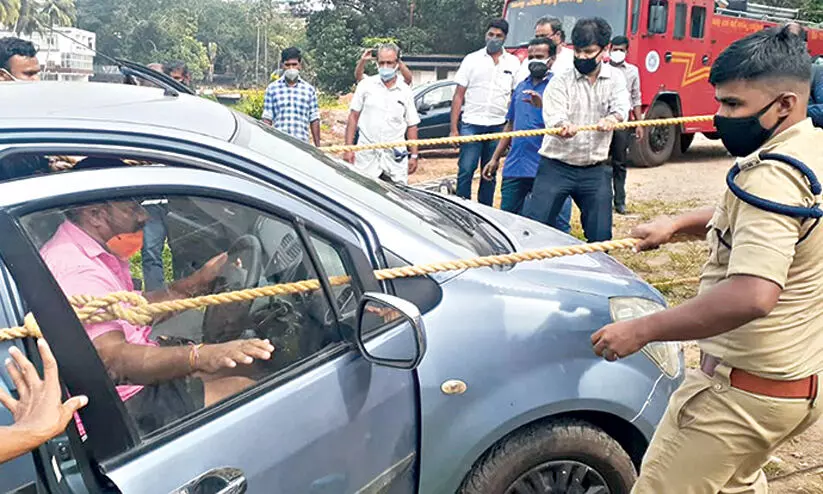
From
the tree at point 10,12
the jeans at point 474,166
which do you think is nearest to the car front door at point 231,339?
the jeans at point 474,166

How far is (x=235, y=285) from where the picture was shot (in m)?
1.91

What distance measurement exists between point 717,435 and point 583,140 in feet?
8.72

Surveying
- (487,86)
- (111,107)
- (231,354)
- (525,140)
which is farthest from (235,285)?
(487,86)

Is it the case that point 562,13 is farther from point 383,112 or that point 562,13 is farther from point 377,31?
point 377,31

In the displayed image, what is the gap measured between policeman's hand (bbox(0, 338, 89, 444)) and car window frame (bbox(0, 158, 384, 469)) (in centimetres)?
7

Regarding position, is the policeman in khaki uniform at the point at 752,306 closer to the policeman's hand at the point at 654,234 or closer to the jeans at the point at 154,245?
the policeman's hand at the point at 654,234

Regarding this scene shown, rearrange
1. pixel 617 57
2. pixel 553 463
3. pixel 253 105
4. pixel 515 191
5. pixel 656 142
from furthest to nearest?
1. pixel 253 105
2. pixel 656 142
3. pixel 617 57
4. pixel 515 191
5. pixel 553 463

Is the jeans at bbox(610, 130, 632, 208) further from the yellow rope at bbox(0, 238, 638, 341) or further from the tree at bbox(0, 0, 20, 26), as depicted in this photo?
the tree at bbox(0, 0, 20, 26)

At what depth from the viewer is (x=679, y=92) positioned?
10773 millimetres

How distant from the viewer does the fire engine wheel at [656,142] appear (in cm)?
1053

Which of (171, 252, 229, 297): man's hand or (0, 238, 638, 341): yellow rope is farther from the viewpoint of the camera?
(171, 252, 229, 297): man's hand

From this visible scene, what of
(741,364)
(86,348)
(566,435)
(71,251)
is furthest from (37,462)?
(741,364)

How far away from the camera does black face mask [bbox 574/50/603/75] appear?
4.34 m

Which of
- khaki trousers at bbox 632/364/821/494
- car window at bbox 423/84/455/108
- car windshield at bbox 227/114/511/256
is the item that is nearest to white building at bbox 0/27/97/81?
car windshield at bbox 227/114/511/256
